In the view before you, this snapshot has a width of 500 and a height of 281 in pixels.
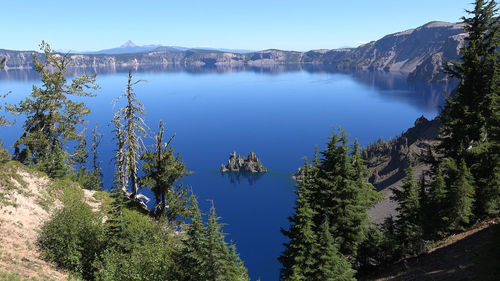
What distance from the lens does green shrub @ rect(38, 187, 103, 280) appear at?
20.5m

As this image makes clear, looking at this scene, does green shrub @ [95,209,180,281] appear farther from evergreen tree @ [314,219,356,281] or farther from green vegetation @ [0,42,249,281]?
evergreen tree @ [314,219,356,281]

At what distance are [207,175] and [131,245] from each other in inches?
4981

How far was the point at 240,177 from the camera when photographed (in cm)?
15175

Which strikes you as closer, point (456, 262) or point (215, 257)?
point (215, 257)

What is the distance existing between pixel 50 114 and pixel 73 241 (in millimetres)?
22143

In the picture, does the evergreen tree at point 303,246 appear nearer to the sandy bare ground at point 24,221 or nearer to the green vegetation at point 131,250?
the green vegetation at point 131,250

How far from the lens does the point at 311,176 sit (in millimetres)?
29469

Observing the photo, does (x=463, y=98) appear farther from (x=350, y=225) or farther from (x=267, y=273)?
(x=267, y=273)

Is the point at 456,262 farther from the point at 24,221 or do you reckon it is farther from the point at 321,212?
the point at 24,221

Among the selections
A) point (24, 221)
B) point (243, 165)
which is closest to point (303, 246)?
point (24, 221)

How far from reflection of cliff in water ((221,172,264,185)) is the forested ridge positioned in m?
114

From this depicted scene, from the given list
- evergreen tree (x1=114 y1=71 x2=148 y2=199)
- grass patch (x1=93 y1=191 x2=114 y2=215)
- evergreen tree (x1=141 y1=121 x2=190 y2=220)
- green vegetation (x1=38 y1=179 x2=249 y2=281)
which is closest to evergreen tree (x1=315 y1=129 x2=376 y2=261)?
green vegetation (x1=38 y1=179 x2=249 y2=281)

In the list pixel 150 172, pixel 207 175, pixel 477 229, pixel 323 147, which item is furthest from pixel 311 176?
pixel 323 147

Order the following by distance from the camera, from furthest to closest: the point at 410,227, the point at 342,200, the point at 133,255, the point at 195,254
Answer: the point at 410,227 < the point at 342,200 < the point at 133,255 < the point at 195,254
